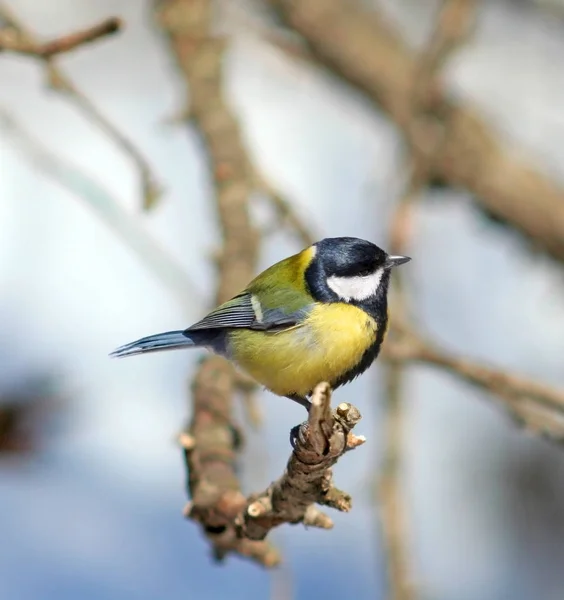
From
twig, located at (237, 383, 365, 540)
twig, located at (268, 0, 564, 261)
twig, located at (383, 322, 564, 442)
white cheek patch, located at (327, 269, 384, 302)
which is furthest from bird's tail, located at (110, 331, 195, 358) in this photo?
twig, located at (268, 0, 564, 261)

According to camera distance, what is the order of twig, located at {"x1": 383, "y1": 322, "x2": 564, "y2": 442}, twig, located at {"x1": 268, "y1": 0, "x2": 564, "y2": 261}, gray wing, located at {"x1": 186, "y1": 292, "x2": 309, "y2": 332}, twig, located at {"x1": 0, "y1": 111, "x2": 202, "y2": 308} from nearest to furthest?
gray wing, located at {"x1": 186, "y1": 292, "x2": 309, "y2": 332} → twig, located at {"x1": 383, "y1": 322, "x2": 564, "y2": 442} → twig, located at {"x1": 0, "y1": 111, "x2": 202, "y2": 308} → twig, located at {"x1": 268, "y1": 0, "x2": 564, "y2": 261}

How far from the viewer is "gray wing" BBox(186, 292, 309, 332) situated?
57.7 inches

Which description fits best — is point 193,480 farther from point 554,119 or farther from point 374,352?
point 554,119

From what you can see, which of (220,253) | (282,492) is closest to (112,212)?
(220,253)

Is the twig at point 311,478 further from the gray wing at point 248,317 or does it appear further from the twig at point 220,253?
the gray wing at point 248,317

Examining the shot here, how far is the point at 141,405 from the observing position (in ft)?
9.92

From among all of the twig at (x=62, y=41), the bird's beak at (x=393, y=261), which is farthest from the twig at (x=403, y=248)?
the twig at (x=62, y=41)

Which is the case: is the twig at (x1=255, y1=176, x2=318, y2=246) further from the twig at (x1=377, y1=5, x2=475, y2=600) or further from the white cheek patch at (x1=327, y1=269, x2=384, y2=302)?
the white cheek patch at (x1=327, y1=269, x2=384, y2=302)

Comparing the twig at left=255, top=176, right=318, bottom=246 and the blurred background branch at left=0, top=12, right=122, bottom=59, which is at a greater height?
the twig at left=255, top=176, right=318, bottom=246

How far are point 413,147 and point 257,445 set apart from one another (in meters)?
0.90

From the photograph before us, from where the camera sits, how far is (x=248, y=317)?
151 centimetres

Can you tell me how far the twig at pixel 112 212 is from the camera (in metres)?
2.08

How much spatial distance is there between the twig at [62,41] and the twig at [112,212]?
518mm

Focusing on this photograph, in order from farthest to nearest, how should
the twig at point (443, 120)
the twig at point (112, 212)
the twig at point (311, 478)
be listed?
the twig at point (443, 120)
the twig at point (112, 212)
the twig at point (311, 478)
